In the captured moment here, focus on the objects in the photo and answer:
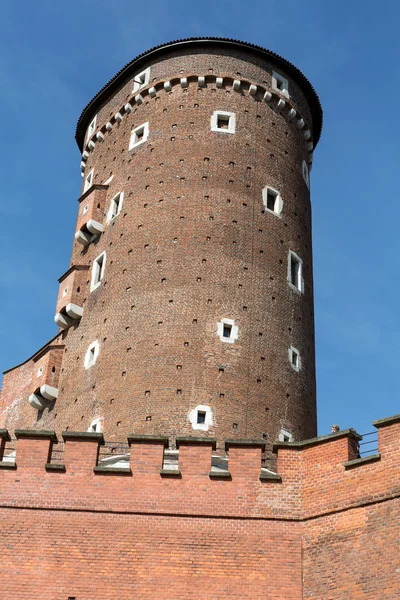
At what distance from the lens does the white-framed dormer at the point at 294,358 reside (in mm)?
24555

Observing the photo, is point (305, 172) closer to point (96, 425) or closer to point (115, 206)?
point (115, 206)

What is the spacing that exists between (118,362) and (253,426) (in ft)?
11.7

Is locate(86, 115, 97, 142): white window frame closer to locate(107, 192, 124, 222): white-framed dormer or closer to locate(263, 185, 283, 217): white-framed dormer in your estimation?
locate(107, 192, 124, 222): white-framed dormer

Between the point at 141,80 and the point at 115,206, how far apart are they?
4591 mm

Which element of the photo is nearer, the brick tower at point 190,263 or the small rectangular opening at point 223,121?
the brick tower at point 190,263

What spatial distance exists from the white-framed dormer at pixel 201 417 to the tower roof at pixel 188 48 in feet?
38.3

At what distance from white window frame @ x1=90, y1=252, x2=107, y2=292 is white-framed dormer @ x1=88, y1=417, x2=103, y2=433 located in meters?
4.21

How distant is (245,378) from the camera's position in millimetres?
23234

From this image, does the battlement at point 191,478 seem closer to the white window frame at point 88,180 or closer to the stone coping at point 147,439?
the stone coping at point 147,439

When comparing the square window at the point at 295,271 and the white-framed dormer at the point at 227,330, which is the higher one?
the square window at the point at 295,271

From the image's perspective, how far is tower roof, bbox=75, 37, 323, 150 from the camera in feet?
95.2

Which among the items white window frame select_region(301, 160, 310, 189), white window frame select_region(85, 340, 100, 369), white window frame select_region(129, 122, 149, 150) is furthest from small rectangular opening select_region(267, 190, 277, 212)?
white window frame select_region(85, 340, 100, 369)

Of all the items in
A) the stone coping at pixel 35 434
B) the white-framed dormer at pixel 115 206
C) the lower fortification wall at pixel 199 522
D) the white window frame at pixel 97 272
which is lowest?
the lower fortification wall at pixel 199 522

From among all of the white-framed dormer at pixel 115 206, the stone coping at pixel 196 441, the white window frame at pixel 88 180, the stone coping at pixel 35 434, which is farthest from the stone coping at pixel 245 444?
the white window frame at pixel 88 180
